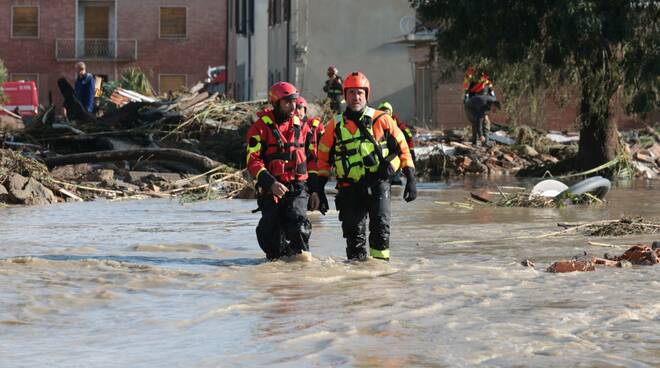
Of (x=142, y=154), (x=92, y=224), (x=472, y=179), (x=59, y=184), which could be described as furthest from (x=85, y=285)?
(x=472, y=179)

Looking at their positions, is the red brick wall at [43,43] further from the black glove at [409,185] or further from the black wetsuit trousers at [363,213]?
the black glove at [409,185]

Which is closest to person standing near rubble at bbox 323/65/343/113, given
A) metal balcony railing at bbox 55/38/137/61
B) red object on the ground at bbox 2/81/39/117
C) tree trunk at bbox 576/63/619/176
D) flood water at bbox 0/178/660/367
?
tree trunk at bbox 576/63/619/176

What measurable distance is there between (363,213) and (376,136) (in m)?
0.60

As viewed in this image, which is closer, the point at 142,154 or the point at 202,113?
the point at 142,154

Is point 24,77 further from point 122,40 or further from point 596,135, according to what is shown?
point 596,135

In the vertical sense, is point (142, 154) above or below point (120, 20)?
below

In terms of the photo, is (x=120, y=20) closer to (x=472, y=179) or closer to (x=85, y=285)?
(x=472, y=179)

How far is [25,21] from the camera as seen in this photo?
67500mm

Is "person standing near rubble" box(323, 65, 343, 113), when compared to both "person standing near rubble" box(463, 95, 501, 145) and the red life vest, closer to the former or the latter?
"person standing near rubble" box(463, 95, 501, 145)

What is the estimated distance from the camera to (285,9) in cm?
4431

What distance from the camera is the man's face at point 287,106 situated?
10547 mm

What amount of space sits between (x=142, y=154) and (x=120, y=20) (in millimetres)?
47042

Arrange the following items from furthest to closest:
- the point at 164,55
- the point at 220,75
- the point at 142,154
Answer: the point at 164,55 → the point at 220,75 → the point at 142,154

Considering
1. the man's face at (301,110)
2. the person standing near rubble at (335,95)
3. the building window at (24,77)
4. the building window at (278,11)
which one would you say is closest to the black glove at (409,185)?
the man's face at (301,110)
